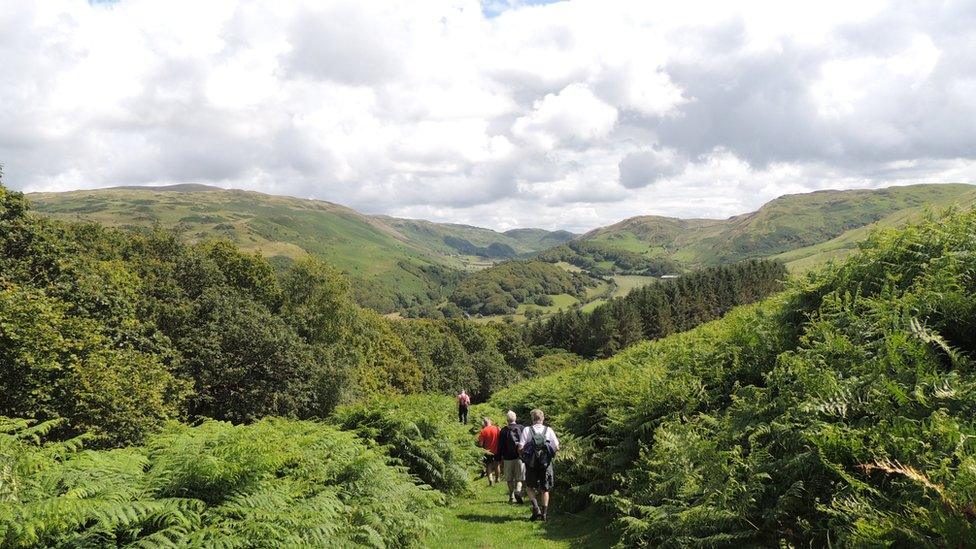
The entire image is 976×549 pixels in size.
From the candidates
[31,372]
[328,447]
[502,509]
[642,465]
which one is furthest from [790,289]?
[31,372]

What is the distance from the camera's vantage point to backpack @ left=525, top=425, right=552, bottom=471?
1150 centimetres

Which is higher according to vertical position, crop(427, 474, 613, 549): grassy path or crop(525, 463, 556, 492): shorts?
crop(525, 463, 556, 492): shorts

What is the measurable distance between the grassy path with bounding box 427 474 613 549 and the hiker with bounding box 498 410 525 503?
1.42 feet

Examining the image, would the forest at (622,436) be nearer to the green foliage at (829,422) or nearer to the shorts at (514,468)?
the green foliage at (829,422)

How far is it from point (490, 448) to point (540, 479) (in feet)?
12.8

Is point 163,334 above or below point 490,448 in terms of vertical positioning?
above

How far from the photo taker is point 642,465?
10.2 metres

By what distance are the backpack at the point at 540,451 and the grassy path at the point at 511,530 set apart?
1328 millimetres

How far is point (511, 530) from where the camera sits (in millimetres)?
11227

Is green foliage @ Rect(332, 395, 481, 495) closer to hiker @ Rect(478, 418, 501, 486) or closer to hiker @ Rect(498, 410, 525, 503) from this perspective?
hiker @ Rect(478, 418, 501, 486)

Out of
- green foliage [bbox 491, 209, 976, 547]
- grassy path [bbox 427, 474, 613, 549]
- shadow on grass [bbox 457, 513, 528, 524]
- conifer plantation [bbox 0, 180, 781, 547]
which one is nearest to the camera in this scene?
green foliage [bbox 491, 209, 976, 547]

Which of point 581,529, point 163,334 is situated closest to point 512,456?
point 581,529

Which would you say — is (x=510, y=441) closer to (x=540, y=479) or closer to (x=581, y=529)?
(x=540, y=479)

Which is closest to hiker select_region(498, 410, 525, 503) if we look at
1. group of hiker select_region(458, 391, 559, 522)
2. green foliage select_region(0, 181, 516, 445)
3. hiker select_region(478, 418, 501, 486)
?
group of hiker select_region(458, 391, 559, 522)
